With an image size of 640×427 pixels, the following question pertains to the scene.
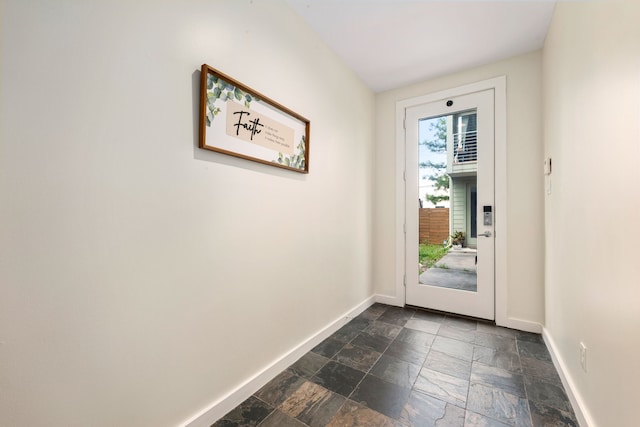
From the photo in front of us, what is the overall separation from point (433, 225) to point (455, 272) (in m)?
0.55

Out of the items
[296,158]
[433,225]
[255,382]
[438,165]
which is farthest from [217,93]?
[433,225]

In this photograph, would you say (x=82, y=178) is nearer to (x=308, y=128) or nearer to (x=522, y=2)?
(x=308, y=128)

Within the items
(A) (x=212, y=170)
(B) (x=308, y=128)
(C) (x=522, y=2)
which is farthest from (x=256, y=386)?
(C) (x=522, y=2)

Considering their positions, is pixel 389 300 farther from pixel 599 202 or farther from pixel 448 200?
pixel 599 202

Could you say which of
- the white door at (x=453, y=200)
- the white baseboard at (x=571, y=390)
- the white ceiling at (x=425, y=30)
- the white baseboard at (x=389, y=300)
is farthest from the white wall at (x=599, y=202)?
the white baseboard at (x=389, y=300)

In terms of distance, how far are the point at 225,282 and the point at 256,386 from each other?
71 centimetres

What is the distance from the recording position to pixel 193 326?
4.21 feet

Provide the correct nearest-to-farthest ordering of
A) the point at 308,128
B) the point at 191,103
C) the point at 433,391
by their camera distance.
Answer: the point at 191,103 < the point at 433,391 < the point at 308,128

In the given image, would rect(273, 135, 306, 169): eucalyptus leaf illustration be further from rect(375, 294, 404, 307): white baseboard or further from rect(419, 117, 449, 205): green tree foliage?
rect(375, 294, 404, 307): white baseboard

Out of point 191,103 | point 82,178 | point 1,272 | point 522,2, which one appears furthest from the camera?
point 522,2

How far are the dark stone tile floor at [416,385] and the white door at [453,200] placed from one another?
0.47 meters

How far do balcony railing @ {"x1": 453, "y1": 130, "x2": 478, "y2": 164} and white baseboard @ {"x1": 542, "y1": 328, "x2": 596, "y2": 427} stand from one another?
1.71 meters

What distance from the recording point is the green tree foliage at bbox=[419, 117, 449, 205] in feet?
9.26

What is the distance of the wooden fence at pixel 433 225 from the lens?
283cm
